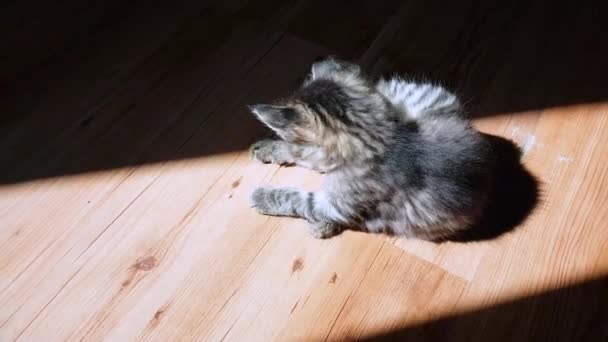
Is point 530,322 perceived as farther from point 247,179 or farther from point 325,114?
point 247,179

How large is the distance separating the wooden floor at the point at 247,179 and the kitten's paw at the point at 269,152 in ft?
0.11

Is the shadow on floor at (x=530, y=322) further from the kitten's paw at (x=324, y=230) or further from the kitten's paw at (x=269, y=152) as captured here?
the kitten's paw at (x=269, y=152)

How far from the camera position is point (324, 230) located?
131cm

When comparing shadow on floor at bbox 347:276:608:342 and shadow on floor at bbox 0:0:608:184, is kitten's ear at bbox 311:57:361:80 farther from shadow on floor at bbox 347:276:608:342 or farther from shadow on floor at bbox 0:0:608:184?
shadow on floor at bbox 347:276:608:342

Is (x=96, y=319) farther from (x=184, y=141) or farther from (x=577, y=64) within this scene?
(x=577, y=64)

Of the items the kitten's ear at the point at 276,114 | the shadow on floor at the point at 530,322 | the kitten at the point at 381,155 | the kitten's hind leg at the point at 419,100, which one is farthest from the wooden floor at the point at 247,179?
the kitten's ear at the point at 276,114

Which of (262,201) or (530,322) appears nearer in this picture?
(530,322)

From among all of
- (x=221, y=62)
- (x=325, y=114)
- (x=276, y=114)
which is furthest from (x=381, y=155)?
(x=221, y=62)

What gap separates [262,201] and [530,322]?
0.79 m

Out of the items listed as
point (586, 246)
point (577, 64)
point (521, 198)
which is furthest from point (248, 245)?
point (577, 64)

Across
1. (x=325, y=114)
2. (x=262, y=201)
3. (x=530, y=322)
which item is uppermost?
(x=325, y=114)

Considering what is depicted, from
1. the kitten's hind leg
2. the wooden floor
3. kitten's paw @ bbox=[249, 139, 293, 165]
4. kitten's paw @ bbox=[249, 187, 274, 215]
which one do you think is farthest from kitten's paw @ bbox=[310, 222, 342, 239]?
the kitten's hind leg

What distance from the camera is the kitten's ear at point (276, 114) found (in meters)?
1.09

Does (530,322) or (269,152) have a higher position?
(269,152)
